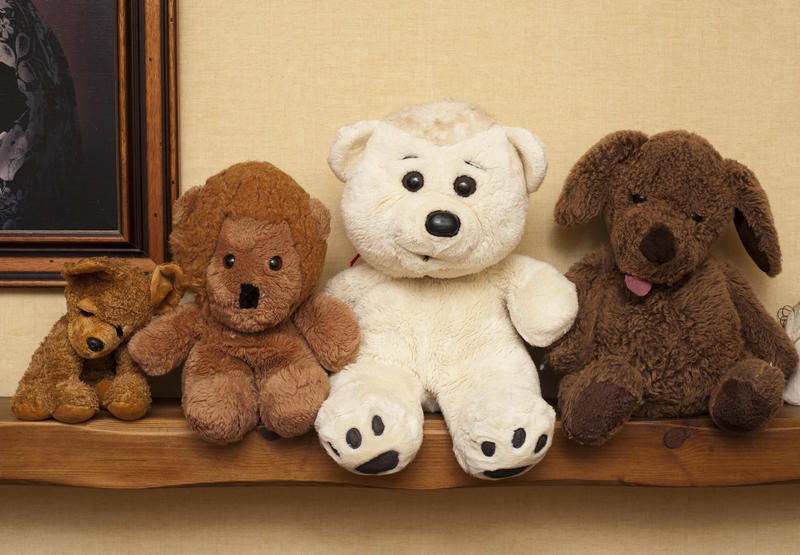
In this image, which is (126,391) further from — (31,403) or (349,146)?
(349,146)

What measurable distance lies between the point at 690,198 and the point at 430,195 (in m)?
0.33

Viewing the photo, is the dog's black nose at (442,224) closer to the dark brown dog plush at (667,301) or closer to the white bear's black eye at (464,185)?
the white bear's black eye at (464,185)

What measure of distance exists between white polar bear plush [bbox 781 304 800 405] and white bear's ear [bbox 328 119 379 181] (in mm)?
671

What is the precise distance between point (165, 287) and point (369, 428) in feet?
1.10

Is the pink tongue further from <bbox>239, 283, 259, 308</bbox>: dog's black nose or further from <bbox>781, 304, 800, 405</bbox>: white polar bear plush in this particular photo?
<bbox>239, 283, 259, 308</bbox>: dog's black nose

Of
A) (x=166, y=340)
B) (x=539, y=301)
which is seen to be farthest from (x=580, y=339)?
(x=166, y=340)

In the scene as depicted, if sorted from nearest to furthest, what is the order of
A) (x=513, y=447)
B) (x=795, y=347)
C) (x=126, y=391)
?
1. (x=513, y=447)
2. (x=126, y=391)
3. (x=795, y=347)

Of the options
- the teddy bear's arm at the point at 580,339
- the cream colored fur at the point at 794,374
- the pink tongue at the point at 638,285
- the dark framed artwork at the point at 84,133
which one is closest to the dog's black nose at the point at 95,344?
the dark framed artwork at the point at 84,133

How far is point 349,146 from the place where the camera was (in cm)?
87

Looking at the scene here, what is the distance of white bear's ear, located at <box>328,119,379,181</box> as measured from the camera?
0.86 metres

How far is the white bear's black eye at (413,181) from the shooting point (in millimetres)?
812

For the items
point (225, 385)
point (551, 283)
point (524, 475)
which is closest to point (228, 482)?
point (225, 385)

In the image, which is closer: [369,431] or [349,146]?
[369,431]

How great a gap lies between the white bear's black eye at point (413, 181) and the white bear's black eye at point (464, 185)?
4 cm
